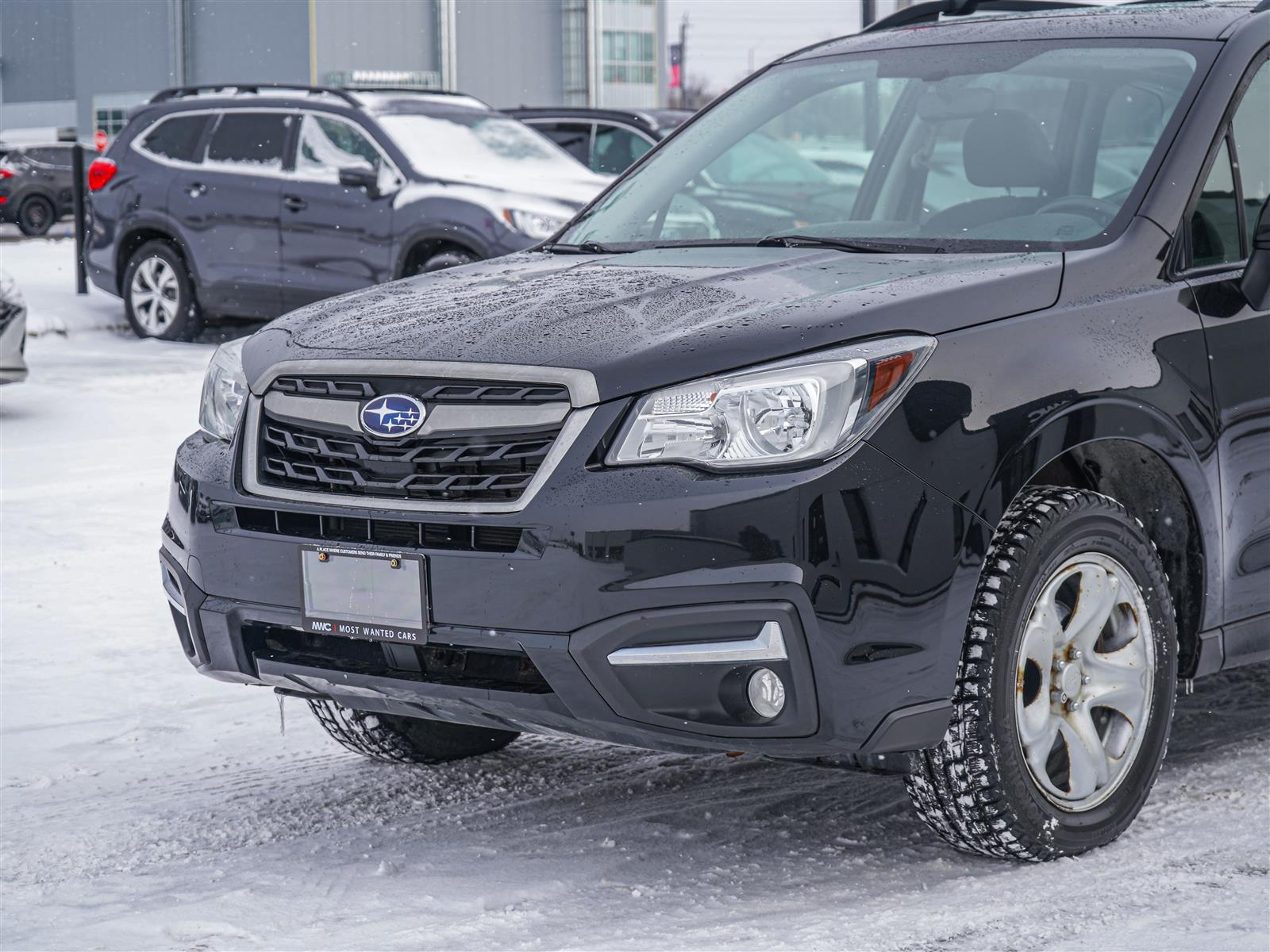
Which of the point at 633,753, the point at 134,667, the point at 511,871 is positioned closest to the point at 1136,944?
the point at 511,871

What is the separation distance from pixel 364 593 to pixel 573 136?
1386 cm

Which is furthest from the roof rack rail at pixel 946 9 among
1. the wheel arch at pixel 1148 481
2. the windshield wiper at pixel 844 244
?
the wheel arch at pixel 1148 481

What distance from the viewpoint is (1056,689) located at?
3500 mm

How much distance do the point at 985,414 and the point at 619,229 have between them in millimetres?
1635

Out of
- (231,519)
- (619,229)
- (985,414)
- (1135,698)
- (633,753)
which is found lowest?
(633,753)

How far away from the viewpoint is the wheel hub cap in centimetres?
344

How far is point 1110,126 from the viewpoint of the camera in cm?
426

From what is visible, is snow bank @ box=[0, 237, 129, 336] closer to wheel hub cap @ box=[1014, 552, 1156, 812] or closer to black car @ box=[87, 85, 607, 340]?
black car @ box=[87, 85, 607, 340]

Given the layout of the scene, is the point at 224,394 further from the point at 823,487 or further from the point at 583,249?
the point at 823,487

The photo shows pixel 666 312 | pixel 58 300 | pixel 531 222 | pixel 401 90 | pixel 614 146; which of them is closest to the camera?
pixel 666 312

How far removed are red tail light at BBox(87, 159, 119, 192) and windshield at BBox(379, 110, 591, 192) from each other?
2516mm

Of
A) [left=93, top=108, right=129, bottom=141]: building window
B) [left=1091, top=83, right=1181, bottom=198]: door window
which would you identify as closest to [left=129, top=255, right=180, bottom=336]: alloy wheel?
[left=1091, top=83, right=1181, bottom=198]: door window

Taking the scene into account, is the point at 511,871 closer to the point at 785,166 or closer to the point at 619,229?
the point at 619,229

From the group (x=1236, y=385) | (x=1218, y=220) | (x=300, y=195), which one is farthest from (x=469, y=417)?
(x=300, y=195)
